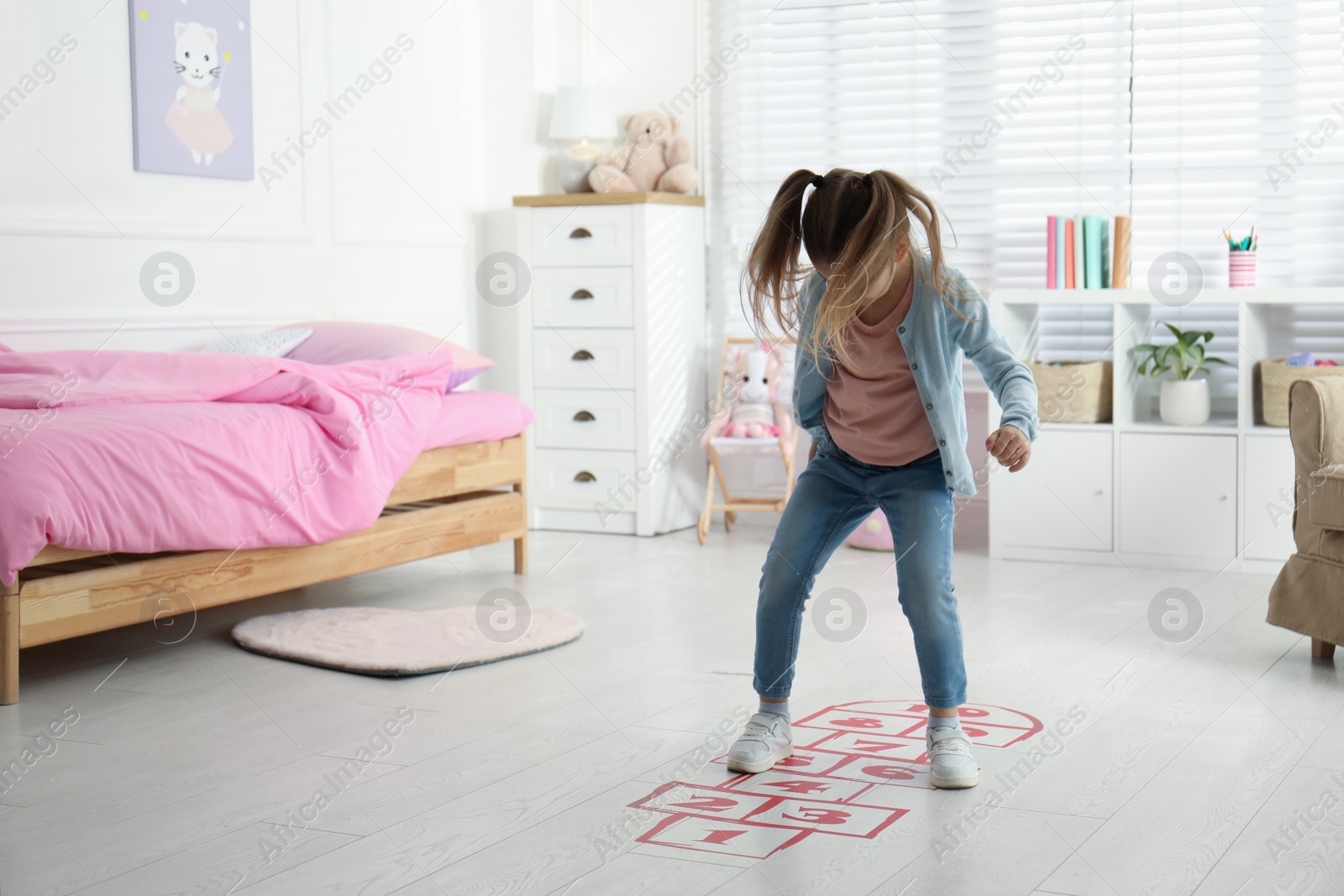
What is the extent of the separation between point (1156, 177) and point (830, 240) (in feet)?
9.09

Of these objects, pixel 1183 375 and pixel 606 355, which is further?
pixel 606 355

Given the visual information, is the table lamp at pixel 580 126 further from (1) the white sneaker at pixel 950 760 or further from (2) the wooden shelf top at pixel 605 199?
(1) the white sneaker at pixel 950 760

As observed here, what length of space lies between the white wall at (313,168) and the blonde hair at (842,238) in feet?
7.30

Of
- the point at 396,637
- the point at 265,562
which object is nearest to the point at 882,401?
the point at 396,637

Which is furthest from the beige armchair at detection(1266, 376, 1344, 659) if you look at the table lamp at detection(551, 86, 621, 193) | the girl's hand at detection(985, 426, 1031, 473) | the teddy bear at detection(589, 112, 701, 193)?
the table lamp at detection(551, 86, 621, 193)

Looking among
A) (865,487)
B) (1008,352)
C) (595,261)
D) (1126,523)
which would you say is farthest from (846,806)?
(595,261)

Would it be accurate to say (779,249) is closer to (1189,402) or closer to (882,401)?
(882,401)

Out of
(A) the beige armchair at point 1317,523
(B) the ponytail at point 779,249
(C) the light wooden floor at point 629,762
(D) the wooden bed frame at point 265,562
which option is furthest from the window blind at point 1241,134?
(B) the ponytail at point 779,249

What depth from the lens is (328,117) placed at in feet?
14.3

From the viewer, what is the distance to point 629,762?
2.25 m

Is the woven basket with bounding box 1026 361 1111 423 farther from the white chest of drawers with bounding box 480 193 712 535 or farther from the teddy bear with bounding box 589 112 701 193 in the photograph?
the teddy bear with bounding box 589 112 701 193

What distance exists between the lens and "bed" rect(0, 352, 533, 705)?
261 centimetres

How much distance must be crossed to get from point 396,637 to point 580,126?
2384 millimetres

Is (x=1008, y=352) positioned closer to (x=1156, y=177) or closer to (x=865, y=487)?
(x=865, y=487)
